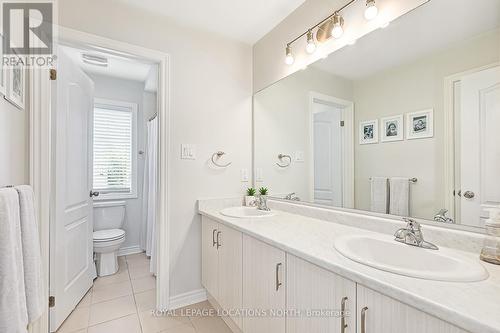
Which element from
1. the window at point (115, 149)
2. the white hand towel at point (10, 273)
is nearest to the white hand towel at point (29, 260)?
the white hand towel at point (10, 273)

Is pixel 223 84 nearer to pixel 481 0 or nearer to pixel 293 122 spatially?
pixel 293 122

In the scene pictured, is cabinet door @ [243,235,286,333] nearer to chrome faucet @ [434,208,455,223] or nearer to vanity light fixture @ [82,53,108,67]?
chrome faucet @ [434,208,455,223]

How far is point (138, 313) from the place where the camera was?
1.86 metres

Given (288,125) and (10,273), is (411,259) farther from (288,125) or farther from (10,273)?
(10,273)

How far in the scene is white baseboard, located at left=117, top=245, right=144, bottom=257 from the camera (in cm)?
316

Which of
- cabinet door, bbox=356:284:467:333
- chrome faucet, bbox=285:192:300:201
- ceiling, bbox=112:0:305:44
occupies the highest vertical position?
ceiling, bbox=112:0:305:44

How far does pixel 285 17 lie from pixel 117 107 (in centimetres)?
245

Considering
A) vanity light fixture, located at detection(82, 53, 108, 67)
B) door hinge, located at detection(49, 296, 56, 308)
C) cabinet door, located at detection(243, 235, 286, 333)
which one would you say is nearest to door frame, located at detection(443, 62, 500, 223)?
cabinet door, located at detection(243, 235, 286, 333)

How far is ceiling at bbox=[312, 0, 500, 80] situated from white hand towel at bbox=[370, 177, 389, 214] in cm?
65

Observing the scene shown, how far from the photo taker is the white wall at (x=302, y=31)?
4.35 feet

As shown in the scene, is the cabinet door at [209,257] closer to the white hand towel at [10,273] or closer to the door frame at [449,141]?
the white hand towel at [10,273]

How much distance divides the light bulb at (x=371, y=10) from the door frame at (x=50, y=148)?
1.45 metres

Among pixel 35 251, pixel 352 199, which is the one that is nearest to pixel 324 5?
pixel 352 199

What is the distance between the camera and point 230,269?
1.58m
